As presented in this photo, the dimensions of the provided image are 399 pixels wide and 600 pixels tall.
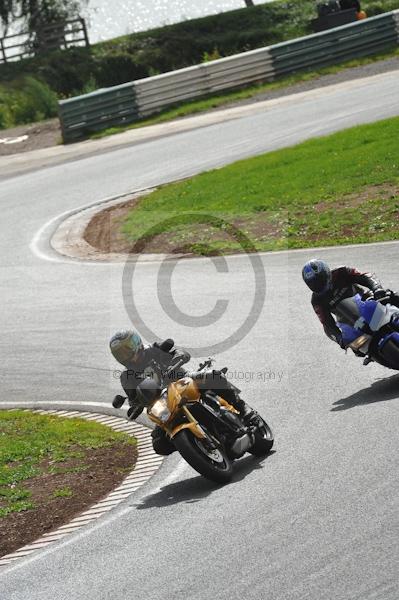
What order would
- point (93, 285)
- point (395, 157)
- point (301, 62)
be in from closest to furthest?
point (93, 285), point (395, 157), point (301, 62)

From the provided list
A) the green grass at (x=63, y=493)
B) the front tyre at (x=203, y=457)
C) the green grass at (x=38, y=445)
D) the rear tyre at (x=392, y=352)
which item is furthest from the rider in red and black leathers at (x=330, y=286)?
the green grass at (x=63, y=493)

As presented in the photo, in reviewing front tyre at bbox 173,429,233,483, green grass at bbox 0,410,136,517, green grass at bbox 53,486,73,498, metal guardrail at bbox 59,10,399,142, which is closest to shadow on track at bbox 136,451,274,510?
front tyre at bbox 173,429,233,483

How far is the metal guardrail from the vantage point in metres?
36.8

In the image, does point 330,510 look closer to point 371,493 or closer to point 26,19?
point 371,493

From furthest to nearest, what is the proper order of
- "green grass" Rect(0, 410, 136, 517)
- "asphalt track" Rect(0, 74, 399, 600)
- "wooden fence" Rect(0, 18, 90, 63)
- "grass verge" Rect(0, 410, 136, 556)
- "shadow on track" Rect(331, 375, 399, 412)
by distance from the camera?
"wooden fence" Rect(0, 18, 90, 63) → "green grass" Rect(0, 410, 136, 517) → "shadow on track" Rect(331, 375, 399, 412) → "grass verge" Rect(0, 410, 136, 556) → "asphalt track" Rect(0, 74, 399, 600)

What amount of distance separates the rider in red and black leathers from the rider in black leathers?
2167mm

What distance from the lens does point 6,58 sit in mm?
50125

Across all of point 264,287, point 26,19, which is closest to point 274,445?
point 264,287

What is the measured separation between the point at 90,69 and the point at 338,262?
1296 inches

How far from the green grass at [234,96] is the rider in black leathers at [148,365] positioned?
26382mm

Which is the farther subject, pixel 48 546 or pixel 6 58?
pixel 6 58

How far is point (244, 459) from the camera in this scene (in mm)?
11078

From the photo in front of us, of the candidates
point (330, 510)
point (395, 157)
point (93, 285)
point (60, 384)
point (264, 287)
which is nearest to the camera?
point (330, 510)
